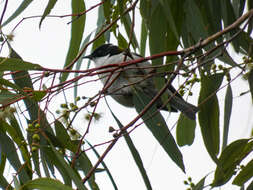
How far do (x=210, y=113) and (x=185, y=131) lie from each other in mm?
371

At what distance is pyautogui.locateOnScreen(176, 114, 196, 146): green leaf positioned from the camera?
112 inches

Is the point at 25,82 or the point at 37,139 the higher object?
the point at 25,82

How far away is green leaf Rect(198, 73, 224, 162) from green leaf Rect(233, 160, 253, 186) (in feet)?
0.55

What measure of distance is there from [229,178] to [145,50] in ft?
3.19

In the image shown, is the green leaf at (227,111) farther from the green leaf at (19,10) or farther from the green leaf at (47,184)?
the green leaf at (19,10)

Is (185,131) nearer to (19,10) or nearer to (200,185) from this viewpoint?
(200,185)

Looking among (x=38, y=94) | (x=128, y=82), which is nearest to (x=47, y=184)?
(x=38, y=94)

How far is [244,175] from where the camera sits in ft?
8.31

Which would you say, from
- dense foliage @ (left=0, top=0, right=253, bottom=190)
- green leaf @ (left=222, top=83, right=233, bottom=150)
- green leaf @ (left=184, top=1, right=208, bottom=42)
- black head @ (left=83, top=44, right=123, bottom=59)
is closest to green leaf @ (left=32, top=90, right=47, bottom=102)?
dense foliage @ (left=0, top=0, right=253, bottom=190)

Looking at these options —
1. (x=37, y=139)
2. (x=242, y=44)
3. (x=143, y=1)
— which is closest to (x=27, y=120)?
(x=37, y=139)

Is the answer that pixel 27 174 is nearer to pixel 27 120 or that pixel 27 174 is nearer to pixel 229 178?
pixel 27 120

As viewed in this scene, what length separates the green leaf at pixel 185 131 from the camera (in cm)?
285

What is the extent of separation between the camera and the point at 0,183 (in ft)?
7.73

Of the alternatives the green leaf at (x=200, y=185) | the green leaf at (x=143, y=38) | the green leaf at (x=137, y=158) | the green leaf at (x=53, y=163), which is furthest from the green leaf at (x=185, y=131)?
the green leaf at (x=53, y=163)
